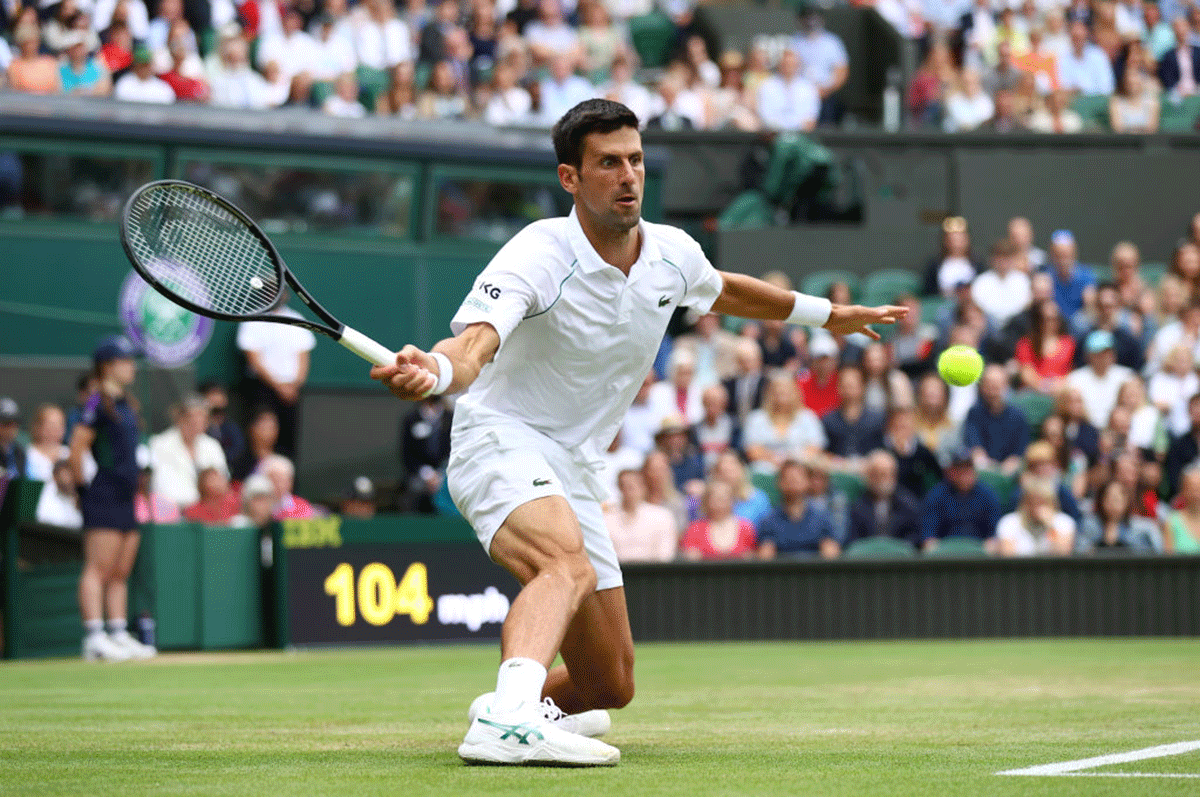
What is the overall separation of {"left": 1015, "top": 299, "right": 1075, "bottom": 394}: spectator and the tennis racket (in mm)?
10670

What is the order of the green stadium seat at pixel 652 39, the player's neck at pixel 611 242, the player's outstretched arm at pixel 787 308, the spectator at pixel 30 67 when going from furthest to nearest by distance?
the green stadium seat at pixel 652 39 < the spectator at pixel 30 67 < the player's outstretched arm at pixel 787 308 < the player's neck at pixel 611 242

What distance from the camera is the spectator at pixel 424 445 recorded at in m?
14.6

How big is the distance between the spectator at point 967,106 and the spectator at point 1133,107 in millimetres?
1370

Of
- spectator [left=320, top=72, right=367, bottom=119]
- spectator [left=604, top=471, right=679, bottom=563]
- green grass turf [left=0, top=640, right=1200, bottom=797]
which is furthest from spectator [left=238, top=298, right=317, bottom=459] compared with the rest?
green grass turf [left=0, top=640, right=1200, bottom=797]

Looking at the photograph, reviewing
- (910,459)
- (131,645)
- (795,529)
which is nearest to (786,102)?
(910,459)

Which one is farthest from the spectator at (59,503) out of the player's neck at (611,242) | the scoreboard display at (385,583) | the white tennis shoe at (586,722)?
the player's neck at (611,242)

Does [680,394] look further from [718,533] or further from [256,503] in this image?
[256,503]

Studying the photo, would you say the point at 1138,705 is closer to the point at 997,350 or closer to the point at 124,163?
the point at 997,350

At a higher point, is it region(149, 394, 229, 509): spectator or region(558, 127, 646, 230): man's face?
region(558, 127, 646, 230): man's face

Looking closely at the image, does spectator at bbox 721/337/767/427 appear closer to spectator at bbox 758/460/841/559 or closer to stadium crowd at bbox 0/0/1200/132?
spectator at bbox 758/460/841/559

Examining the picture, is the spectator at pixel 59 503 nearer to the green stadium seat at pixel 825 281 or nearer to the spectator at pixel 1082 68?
the green stadium seat at pixel 825 281

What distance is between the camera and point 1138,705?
7504 millimetres

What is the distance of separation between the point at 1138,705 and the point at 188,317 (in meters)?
9.73

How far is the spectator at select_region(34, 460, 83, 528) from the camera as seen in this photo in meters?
12.4
